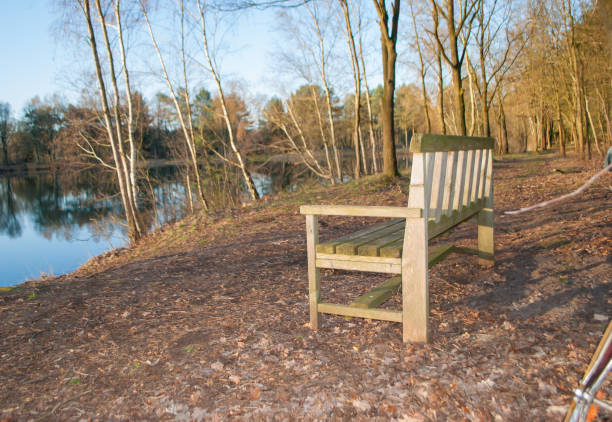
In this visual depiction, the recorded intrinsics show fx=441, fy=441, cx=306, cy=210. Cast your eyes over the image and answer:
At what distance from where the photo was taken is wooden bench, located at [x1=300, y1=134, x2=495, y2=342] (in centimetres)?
284

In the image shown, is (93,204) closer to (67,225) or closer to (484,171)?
(67,225)

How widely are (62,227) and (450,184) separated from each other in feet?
67.1

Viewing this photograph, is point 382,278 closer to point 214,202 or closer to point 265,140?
point 214,202

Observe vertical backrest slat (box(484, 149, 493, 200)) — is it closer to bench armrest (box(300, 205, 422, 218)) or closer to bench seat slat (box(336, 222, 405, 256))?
bench seat slat (box(336, 222, 405, 256))

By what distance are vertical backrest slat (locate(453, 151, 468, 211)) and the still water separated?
309 inches

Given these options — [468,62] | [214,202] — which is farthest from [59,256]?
[468,62]

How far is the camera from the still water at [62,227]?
45.1 ft

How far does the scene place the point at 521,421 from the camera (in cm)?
219

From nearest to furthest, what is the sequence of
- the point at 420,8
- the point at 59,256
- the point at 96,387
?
the point at 96,387 < the point at 59,256 < the point at 420,8

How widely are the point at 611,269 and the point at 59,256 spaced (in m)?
15.5

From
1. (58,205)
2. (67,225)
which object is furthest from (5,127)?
(67,225)

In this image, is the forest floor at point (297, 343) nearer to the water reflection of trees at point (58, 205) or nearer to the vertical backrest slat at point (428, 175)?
the vertical backrest slat at point (428, 175)

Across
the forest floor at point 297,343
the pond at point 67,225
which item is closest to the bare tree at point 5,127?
the pond at point 67,225

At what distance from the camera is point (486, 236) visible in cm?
470
